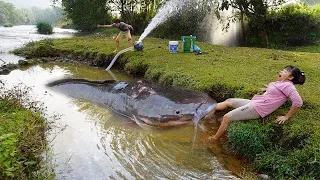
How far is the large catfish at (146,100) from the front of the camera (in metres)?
6.66

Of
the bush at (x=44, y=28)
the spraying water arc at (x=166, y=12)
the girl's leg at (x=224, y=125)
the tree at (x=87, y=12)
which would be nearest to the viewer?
the girl's leg at (x=224, y=125)

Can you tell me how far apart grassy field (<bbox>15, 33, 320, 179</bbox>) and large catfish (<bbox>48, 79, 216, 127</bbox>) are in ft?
2.87

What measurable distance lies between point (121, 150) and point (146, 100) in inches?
68.3

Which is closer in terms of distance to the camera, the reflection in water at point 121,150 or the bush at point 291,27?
the reflection in water at point 121,150

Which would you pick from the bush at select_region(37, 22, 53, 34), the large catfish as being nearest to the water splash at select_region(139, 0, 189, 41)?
the bush at select_region(37, 22, 53, 34)

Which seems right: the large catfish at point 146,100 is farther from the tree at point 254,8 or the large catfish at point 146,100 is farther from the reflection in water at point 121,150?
the tree at point 254,8

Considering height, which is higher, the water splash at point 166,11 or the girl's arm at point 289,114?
the water splash at point 166,11

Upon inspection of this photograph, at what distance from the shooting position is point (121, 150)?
6.21 metres

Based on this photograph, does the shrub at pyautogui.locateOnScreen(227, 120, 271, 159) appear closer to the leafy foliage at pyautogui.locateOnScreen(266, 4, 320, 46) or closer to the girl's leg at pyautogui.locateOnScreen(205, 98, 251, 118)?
the girl's leg at pyautogui.locateOnScreen(205, 98, 251, 118)

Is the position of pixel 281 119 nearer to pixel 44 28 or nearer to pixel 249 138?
pixel 249 138

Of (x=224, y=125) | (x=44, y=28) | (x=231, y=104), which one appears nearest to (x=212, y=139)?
(x=224, y=125)

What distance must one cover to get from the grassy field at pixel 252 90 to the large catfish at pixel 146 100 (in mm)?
874

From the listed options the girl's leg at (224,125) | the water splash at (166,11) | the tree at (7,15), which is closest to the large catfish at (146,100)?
the girl's leg at (224,125)

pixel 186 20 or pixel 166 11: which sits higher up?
pixel 166 11
